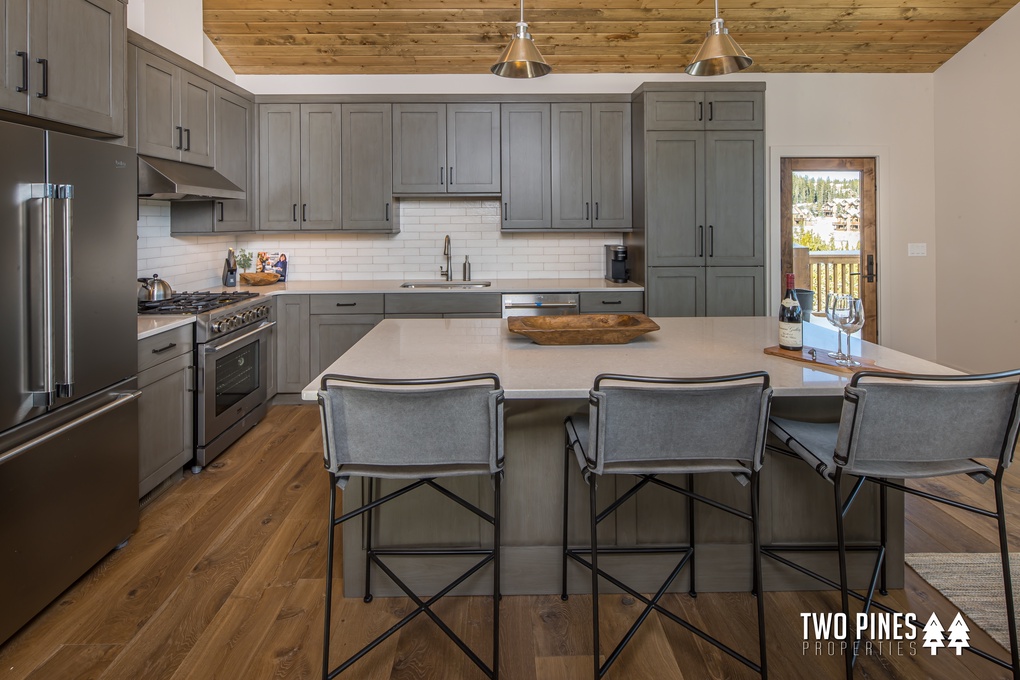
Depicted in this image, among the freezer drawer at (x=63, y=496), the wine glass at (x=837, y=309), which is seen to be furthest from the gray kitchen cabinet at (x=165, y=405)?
the wine glass at (x=837, y=309)

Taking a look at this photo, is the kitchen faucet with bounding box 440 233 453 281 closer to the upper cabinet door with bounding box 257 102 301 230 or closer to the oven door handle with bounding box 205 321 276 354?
the upper cabinet door with bounding box 257 102 301 230

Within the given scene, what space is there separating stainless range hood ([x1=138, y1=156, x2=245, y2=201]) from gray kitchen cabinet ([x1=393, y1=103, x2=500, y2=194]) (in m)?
1.48

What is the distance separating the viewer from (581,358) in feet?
8.17

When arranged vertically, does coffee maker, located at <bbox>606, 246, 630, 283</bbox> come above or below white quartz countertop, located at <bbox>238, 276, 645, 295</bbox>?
above

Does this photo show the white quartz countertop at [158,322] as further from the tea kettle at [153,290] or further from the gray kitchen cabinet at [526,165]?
the gray kitchen cabinet at [526,165]

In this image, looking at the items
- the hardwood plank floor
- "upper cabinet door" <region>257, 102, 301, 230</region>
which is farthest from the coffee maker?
the hardwood plank floor

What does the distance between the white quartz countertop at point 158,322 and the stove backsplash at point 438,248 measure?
2312 mm

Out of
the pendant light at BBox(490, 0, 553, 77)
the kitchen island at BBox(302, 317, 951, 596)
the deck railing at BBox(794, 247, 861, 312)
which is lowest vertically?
the kitchen island at BBox(302, 317, 951, 596)

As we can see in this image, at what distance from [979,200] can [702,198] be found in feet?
7.92

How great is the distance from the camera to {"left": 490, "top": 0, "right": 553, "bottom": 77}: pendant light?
2955mm

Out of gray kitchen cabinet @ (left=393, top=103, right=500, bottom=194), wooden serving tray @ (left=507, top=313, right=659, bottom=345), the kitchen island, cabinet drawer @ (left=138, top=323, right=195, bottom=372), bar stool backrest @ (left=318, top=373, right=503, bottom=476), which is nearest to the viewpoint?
bar stool backrest @ (left=318, top=373, right=503, bottom=476)

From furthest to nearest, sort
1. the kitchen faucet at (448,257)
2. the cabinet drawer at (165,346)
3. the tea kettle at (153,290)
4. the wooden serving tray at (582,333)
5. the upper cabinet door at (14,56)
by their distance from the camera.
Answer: the kitchen faucet at (448,257) → the tea kettle at (153,290) → the cabinet drawer at (165,346) → the wooden serving tray at (582,333) → the upper cabinet door at (14,56)

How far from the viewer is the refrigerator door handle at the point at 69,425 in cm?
216

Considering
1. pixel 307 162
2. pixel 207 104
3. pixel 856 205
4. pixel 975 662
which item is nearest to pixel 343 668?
pixel 975 662
